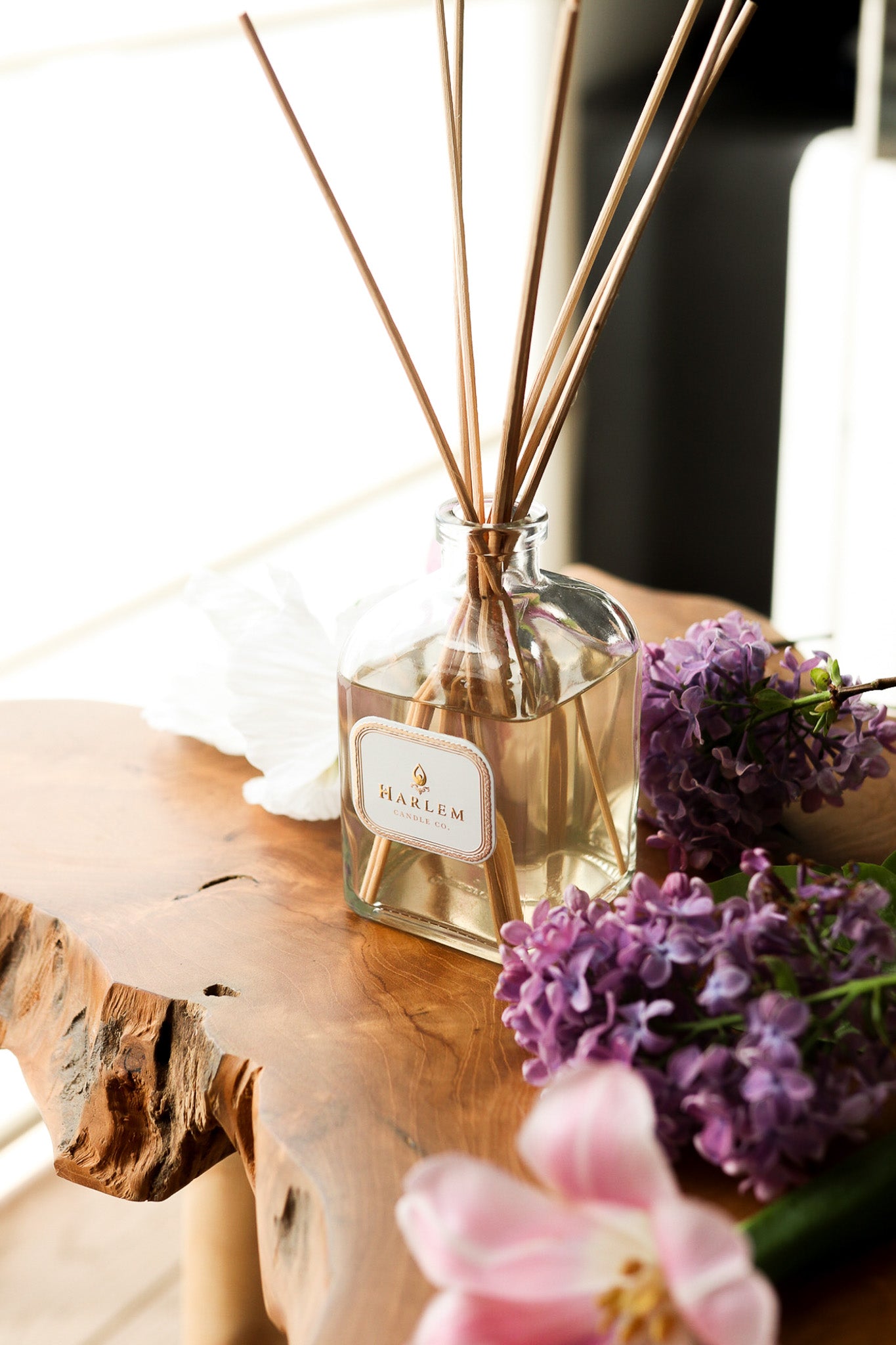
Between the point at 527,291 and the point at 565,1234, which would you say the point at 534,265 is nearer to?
the point at 527,291

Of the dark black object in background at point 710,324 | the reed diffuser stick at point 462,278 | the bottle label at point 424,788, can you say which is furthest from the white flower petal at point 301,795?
the dark black object in background at point 710,324

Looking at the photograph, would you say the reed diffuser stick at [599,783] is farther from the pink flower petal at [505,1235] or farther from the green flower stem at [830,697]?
the pink flower petal at [505,1235]

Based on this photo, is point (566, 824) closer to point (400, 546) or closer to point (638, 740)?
point (638, 740)

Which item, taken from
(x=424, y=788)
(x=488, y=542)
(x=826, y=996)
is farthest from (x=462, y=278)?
(x=826, y=996)

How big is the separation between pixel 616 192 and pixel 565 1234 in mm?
404

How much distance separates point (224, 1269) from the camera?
2.75 feet

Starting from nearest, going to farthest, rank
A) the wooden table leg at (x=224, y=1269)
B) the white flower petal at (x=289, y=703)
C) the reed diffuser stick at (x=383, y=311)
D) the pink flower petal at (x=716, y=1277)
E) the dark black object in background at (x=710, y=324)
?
1. the pink flower petal at (x=716, y=1277)
2. the reed diffuser stick at (x=383, y=311)
3. the white flower petal at (x=289, y=703)
4. the wooden table leg at (x=224, y=1269)
5. the dark black object in background at (x=710, y=324)

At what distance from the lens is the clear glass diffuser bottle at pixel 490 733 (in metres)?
0.58

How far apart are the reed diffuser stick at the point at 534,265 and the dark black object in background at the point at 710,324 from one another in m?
1.26

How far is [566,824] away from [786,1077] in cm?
19

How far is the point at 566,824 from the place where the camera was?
1.98 feet

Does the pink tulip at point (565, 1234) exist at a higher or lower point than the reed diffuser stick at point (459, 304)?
lower

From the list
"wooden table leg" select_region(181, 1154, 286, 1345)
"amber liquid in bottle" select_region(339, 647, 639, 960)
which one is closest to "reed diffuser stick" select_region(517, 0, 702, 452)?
"amber liquid in bottle" select_region(339, 647, 639, 960)

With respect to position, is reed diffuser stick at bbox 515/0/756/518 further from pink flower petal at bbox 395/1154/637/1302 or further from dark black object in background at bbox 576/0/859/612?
dark black object in background at bbox 576/0/859/612
